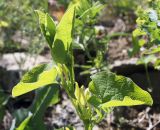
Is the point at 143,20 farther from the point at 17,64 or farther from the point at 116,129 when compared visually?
the point at 17,64

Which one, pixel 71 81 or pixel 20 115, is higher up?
pixel 71 81

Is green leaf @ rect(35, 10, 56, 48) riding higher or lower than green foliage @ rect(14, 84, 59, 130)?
higher

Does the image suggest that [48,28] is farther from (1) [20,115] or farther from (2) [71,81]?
(1) [20,115]

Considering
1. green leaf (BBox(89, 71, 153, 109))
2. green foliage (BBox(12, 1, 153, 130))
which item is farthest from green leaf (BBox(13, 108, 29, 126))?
green leaf (BBox(89, 71, 153, 109))

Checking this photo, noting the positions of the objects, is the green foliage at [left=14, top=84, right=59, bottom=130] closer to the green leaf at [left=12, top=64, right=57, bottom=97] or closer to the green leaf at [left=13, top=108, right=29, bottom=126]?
the green leaf at [left=13, top=108, right=29, bottom=126]

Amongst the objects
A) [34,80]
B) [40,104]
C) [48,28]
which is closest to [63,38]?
[48,28]
